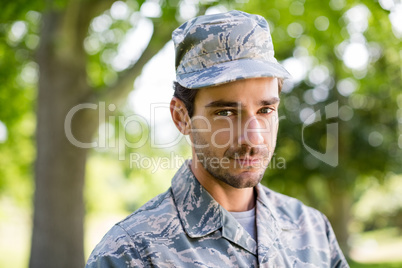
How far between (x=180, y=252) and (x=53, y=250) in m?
4.84

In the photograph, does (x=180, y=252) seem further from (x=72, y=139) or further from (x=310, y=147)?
(x=310, y=147)

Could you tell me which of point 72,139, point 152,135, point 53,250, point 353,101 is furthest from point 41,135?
point 353,101

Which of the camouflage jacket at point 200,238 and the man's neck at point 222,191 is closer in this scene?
the camouflage jacket at point 200,238

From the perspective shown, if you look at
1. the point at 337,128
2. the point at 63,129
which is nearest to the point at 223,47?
Answer: the point at 63,129

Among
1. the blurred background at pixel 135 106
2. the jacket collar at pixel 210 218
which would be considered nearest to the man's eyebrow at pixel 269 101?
the jacket collar at pixel 210 218

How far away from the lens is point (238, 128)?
1702mm

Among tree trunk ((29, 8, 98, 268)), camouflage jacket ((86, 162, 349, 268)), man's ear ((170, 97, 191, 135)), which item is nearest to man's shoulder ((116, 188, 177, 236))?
camouflage jacket ((86, 162, 349, 268))

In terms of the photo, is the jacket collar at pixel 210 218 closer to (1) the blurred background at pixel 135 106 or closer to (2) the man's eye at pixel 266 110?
(2) the man's eye at pixel 266 110

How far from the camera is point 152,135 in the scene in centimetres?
1036

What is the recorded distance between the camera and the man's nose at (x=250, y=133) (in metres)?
1.70

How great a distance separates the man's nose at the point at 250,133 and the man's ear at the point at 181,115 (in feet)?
0.94

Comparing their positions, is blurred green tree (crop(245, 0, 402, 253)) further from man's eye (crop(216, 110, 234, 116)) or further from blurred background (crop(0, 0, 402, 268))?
man's eye (crop(216, 110, 234, 116))

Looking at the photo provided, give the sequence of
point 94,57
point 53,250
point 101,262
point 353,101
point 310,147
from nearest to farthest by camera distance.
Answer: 1. point 101,262
2. point 53,250
3. point 94,57
4. point 310,147
5. point 353,101

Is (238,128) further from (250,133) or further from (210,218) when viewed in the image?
(210,218)
